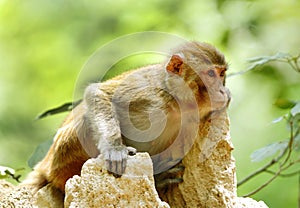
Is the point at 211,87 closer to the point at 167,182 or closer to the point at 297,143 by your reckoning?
the point at 167,182

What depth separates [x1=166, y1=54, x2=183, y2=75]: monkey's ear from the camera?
302 cm

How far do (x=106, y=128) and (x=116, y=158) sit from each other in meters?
0.37

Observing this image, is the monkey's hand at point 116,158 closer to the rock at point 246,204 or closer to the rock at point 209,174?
the rock at point 209,174

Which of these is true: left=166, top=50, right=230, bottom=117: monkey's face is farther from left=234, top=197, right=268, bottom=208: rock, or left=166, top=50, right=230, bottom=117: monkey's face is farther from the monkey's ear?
left=234, top=197, right=268, bottom=208: rock

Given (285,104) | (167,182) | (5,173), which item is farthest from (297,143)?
(5,173)

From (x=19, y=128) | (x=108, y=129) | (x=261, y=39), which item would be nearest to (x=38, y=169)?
(x=108, y=129)

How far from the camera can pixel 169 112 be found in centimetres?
298

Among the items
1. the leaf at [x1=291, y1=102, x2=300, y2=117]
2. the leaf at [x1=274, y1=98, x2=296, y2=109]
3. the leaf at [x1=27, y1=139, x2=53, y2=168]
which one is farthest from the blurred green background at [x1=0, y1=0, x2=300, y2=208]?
the leaf at [x1=27, y1=139, x2=53, y2=168]

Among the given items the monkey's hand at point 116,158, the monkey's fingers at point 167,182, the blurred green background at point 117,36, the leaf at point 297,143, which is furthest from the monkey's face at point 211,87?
the blurred green background at point 117,36

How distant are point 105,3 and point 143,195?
4174 millimetres

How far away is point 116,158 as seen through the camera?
245cm

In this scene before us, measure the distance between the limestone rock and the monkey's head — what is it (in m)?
0.67

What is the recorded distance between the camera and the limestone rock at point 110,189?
7.68ft

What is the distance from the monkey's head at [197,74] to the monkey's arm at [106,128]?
0.33m
